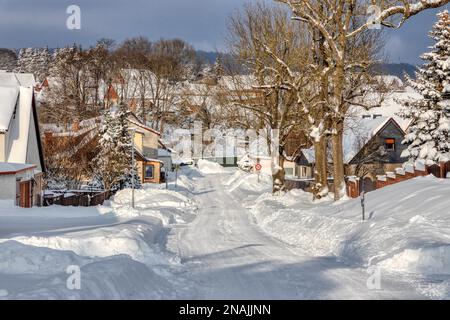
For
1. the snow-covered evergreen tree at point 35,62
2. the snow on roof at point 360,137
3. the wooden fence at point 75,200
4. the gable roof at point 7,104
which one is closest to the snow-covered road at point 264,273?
the wooden fence at point 75,200

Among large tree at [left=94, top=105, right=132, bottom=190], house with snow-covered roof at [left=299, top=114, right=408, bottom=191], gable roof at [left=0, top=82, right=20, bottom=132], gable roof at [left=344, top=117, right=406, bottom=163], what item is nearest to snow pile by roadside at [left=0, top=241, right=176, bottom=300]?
gable roof at [left=0, top=82, right=20, bottom=132]

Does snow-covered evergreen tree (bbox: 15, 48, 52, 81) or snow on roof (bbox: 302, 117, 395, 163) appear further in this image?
snow-covered evergreen tree (bbox: 15, 48, 52, 81)

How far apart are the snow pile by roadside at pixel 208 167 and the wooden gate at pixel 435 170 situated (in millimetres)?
60755

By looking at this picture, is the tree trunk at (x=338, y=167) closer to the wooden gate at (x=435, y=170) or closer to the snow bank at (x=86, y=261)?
the wooden gate at (x=435, y=170)

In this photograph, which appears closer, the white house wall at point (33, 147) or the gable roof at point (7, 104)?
the gable roof at point (7, 104)

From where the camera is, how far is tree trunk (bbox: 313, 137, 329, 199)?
2770 cm

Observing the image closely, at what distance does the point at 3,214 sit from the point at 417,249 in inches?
735

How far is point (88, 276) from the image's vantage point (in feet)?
29.6

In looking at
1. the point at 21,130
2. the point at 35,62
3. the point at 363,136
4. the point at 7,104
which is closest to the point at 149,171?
the point at 363,136

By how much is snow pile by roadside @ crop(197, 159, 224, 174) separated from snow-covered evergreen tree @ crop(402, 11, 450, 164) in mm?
48081

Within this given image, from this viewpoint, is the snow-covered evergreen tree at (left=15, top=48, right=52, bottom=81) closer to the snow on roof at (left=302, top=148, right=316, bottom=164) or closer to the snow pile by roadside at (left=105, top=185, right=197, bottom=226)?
the snow on roof at (left=302, top=148, right=316, bottom=164)

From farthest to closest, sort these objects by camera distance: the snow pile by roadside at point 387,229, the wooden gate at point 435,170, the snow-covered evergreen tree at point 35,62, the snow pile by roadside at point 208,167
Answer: the snow-covered evergreen tree at point 35,62 < the snow pile by roadside at point 208,167 < the wooden gate at point 435,170 < the snow pile by roadside at point 387,229

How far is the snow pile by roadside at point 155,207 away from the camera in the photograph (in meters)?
26.5
